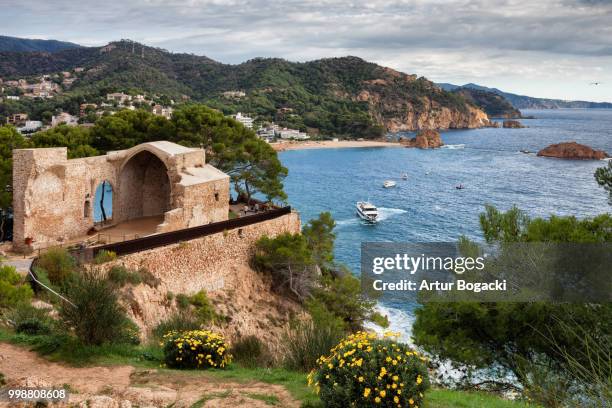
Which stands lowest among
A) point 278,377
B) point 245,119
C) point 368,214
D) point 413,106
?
point 368,214

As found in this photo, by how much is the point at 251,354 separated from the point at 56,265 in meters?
6.37

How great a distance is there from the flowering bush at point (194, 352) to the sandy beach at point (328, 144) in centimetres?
8542

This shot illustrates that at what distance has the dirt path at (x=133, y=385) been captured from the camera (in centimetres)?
684

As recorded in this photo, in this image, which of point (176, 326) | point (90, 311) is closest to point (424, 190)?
point (176, 326)

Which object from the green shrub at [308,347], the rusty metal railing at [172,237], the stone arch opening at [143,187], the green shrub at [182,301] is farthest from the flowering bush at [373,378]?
the stone arch opening at [143,187]

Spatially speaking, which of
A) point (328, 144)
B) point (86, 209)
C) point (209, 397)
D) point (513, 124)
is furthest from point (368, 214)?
point (513, 124)

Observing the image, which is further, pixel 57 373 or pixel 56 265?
pixel 56 265

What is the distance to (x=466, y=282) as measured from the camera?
12.2 meters

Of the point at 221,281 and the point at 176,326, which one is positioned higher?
the point at 176,326

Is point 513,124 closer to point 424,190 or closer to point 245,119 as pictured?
point 245,119

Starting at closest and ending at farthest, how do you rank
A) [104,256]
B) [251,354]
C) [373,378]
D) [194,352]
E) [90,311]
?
1. [373,378]
2. [90,311]
3. [194,352]
4. [251,354]
5. [104,256]

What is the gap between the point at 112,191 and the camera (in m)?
20.5

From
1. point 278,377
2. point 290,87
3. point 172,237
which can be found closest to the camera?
point 278,377

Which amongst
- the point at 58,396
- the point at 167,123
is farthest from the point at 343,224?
the point at 58,396
